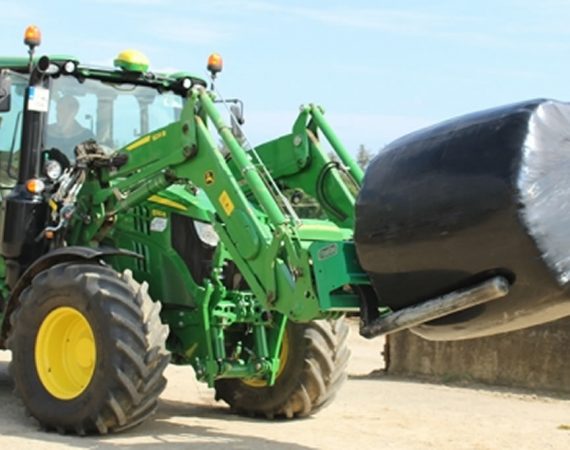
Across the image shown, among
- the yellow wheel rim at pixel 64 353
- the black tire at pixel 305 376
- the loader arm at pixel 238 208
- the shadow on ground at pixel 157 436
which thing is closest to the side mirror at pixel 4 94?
the loader arm at pixel 238 208

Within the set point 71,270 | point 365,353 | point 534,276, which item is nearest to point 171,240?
point 71,270

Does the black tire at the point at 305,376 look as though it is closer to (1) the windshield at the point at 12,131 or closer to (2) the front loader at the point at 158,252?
(2) the front loader at the point at 158,252

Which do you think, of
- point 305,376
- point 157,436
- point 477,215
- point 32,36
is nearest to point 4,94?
point 32,36

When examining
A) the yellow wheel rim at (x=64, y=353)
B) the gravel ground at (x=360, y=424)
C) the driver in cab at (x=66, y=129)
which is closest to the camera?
the gravel ground at (x=360, y=424)

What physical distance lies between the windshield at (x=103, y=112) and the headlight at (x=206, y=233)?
1.24 meters

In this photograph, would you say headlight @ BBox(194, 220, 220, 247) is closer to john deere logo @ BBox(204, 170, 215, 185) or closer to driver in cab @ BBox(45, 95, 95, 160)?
john deere logo @ BBox(204, 170, 215, 185)

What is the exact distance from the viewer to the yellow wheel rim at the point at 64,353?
25.9 ft

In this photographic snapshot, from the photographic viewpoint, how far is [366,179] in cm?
670

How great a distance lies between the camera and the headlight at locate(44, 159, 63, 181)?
8.70 m

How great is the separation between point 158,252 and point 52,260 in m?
0.79

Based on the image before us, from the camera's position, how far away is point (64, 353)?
26.4 feet

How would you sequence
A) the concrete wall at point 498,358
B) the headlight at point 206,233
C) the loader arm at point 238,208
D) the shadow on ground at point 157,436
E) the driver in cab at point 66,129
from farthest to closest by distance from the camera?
the concrete wall at point 498,358
the driver in cab at point 66,129
the headlight at point 206,233
the shadow on ground at point 157,436
the loader arm at point 238,208

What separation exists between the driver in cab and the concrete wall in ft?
15.5

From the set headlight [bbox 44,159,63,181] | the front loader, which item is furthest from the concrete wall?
headlight [bbox 44,159,63,181]
